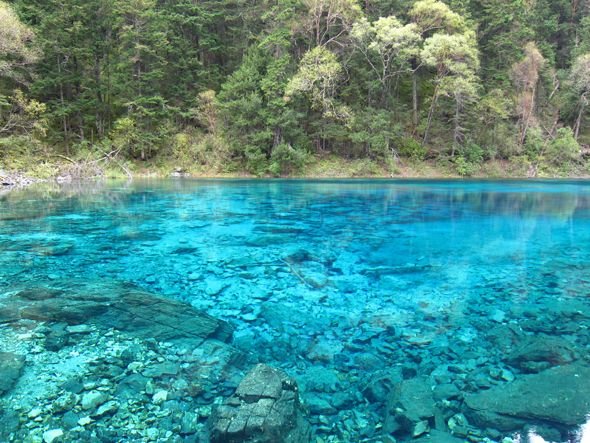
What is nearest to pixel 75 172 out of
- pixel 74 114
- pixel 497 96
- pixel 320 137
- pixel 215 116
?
pixel 74 114

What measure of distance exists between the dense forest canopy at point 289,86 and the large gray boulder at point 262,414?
78.6 feet

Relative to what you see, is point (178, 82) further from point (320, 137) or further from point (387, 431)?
point (387, 431)

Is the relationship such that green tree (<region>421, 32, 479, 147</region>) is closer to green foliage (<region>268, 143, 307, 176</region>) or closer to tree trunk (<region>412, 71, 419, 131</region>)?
tree trunk (<region>412, 71, 419, 131</region>)


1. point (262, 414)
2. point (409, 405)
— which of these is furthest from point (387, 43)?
point (262, 414)

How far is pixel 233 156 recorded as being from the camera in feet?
93.9

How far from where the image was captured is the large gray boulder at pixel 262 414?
7.47 ft

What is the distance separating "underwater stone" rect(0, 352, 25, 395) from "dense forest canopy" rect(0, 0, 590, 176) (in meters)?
23.6

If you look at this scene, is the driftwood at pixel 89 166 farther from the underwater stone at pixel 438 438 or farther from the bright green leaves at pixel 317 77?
the underwater stone at pixel 438 438

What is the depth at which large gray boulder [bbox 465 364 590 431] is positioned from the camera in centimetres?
254

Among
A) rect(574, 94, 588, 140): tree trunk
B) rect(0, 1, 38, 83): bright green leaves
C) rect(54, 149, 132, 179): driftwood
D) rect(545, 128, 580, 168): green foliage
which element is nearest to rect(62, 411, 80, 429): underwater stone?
rect(0, 1, 38, 83): bright green leaves

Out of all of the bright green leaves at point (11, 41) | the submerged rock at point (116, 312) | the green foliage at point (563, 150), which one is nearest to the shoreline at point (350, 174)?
the green foliage at point (563, 150)

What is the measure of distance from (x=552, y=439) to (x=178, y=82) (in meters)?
32.5

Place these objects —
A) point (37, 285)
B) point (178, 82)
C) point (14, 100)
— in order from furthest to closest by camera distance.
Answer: point (178, 82), point (14, 100), point (37, 285)

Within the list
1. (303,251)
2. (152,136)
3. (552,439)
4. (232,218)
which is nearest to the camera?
(552,439)
